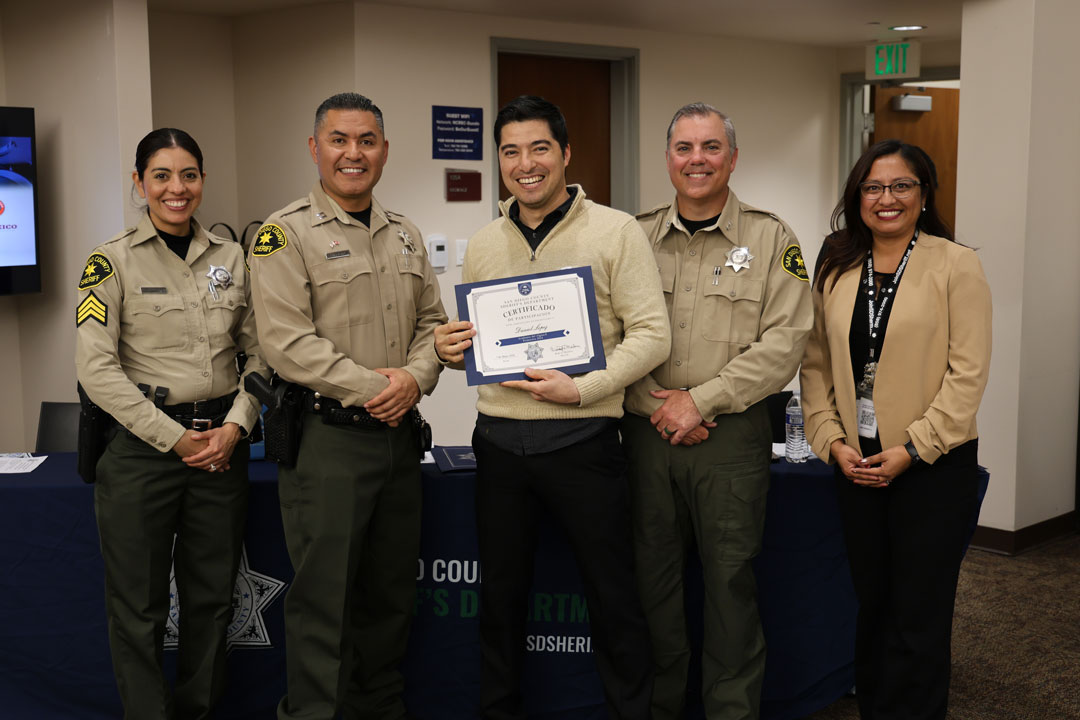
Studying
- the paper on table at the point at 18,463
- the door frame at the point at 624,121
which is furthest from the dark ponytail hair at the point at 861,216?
the door frame at the point at 624,121

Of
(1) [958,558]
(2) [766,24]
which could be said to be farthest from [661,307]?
(2) [766,24]

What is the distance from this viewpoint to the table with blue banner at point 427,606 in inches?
108

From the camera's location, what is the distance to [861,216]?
258 centimetres

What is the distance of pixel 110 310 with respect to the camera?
2.47 m

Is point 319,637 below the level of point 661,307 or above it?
below

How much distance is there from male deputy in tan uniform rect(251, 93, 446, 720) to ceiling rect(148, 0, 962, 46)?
9.01ft

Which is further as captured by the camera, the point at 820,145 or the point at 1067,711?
the point at 820,145

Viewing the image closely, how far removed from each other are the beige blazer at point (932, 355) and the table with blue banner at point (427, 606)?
17.3 inches

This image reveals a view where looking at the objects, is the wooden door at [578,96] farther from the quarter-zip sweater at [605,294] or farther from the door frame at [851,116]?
the quarter-zip sweater at [605,294]

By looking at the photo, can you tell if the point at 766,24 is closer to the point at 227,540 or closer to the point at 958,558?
the point at 958,558

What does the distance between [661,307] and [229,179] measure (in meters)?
3.74

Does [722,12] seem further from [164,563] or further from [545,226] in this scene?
[164,563]

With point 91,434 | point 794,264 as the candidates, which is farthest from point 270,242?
point 794,264

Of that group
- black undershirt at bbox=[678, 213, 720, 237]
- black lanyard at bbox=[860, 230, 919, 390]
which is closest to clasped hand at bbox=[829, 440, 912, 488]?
black lanyard at bbox=[860, 230, 919, 390]
